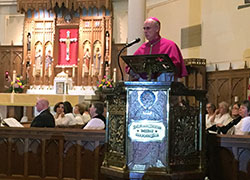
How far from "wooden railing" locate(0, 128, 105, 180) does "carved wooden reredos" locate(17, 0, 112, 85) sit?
9140 mm

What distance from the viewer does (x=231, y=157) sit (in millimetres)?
4895

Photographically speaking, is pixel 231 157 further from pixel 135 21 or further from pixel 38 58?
pixel 38 58

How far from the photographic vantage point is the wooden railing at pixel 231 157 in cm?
481

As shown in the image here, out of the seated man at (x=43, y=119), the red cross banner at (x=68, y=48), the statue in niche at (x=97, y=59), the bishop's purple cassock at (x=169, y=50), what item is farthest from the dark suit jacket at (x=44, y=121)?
the red cross banner at (x=68, y=48)

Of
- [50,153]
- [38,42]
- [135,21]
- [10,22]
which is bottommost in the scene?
[50,153]

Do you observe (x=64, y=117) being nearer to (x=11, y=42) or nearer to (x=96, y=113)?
(x=96, y=113)

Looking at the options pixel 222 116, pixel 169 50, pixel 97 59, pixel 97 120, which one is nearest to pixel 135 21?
pixel 222 116

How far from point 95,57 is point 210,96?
4.83m

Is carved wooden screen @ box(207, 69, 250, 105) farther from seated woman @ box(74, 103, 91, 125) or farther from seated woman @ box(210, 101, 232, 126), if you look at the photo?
seated woman @ box(74, 103, 91, 125)

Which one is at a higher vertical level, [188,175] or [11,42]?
[11,42]

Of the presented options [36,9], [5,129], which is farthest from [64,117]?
[36,9]

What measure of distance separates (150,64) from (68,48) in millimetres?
11910

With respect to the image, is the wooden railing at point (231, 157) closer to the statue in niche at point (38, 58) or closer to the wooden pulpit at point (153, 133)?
the wooden pulpit at point (153, 133)

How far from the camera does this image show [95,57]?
15.3 metres
